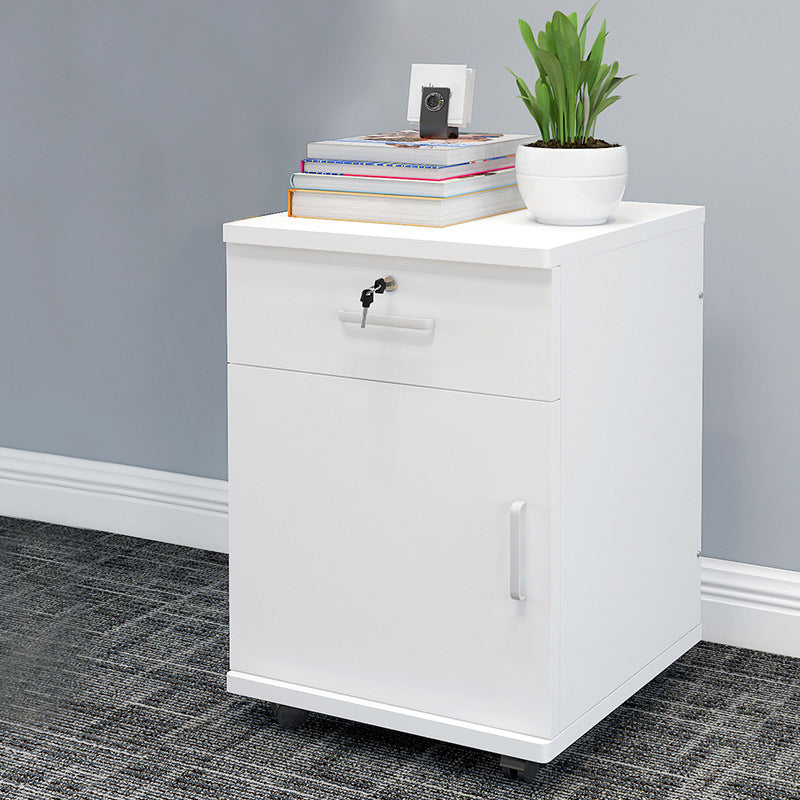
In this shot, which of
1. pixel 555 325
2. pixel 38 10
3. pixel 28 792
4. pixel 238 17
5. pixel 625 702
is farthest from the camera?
pixel 38 10

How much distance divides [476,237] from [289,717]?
2.20ft

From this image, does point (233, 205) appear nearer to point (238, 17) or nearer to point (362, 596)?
point (238, 17)

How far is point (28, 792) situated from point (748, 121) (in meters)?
1.29

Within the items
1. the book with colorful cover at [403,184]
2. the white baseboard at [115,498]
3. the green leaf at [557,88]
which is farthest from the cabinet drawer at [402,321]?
the white baseboard at [115,498]

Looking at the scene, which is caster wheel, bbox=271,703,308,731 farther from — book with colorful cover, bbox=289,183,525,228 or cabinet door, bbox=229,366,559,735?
book with colorful cover, bbox=289,183,525,228

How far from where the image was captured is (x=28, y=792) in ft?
5.18

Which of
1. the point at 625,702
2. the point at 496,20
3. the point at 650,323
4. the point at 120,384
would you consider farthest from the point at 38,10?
the point at 625,702

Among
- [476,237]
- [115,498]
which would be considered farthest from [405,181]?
[115,498]

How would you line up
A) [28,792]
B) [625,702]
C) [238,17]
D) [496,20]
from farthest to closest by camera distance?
[238,17] < [496,20] < [625,702] < [28,792]

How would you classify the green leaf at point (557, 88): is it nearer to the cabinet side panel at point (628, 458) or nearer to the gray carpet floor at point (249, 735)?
the cabinet side panel at point (628, 458)

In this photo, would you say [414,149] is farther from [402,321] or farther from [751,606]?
[751,606]

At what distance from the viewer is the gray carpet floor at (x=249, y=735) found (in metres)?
1.59

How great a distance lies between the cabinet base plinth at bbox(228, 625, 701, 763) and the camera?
5.09 ft

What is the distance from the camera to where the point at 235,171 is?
229cm
